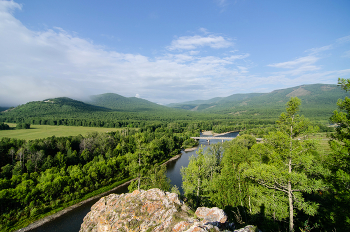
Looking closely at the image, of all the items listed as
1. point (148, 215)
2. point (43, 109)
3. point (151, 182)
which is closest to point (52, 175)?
point (151, 182)

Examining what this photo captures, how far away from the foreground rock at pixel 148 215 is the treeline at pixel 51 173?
9.59 metres

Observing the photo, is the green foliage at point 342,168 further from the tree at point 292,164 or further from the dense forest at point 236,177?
the tree at point 292,164

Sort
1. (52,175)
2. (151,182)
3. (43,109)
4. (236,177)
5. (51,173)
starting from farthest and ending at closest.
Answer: (43,109) < (51,173) < (52,175) < (151,182) < (236,177)

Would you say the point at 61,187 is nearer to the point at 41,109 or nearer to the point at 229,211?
the point at 229,211

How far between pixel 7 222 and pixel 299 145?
3314 cm

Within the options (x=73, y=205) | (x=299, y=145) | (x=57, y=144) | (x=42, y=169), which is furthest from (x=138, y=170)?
(x=57, y=144)

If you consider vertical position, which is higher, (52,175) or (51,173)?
(52,175)

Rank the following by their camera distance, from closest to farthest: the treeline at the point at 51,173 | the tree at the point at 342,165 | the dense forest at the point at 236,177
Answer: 1. the tree at the point at 342,165
2. the dense forest at the point at 236,177
3. the treeline at the point at 51,173

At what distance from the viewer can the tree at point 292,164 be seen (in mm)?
8062

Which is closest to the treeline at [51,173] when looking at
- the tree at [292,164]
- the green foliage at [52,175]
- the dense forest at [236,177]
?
the green foliage at [52,175]

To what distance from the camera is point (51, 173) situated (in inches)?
1121

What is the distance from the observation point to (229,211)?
14023 millimetres

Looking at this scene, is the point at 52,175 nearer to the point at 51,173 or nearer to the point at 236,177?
the point at 51,173

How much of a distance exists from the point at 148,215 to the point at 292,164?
7.90m
